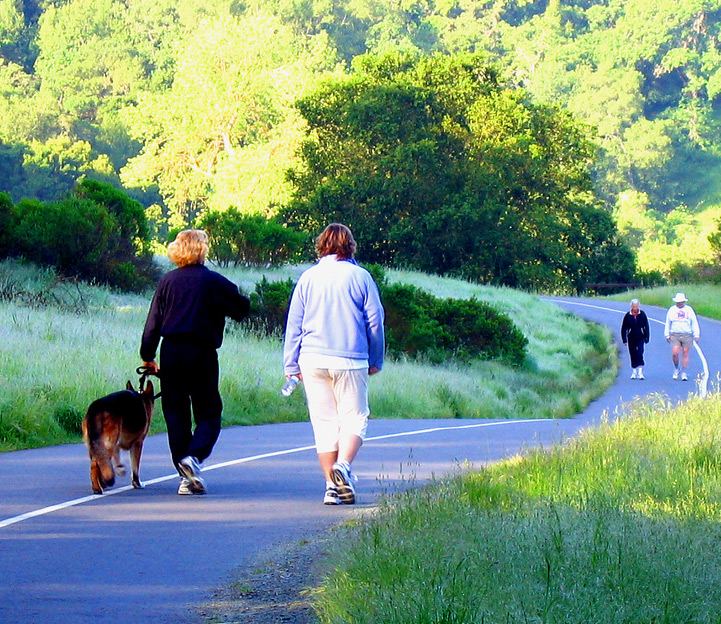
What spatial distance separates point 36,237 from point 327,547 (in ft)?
75.8

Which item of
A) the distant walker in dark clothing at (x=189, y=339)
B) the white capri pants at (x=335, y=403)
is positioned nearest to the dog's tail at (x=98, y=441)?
the distant walker in dark clothing at (x=189, y=339)

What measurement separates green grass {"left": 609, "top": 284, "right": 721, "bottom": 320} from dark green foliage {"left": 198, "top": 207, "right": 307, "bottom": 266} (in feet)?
65.5

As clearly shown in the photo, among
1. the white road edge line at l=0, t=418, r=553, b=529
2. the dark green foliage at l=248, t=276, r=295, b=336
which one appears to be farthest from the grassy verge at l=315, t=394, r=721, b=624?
the dark green foliage at l=248, t=276, r=295, b=336

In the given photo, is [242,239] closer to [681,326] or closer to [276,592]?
[681,326]

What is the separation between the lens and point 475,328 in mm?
33438

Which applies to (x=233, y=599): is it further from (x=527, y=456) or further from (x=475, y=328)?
(x=475, y=328)

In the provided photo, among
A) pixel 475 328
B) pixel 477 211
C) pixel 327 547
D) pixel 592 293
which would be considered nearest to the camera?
pixel 327 547

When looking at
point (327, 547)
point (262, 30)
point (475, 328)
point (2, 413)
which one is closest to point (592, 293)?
point (262, 30)

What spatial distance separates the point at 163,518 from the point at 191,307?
1.71m

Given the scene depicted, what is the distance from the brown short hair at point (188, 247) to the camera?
400 inches

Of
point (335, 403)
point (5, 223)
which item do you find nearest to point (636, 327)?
point (5, 223)

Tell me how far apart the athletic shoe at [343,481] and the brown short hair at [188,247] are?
1.91 m

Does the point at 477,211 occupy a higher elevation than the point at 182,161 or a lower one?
lower

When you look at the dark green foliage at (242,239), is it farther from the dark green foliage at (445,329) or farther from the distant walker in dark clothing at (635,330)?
the distant walker in dark clothing at (635,330)
